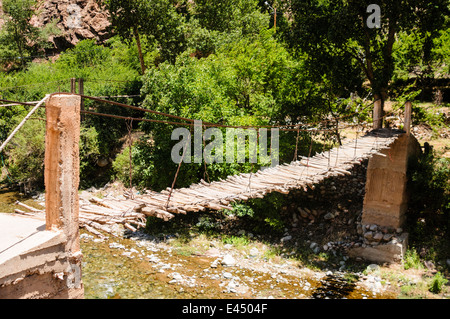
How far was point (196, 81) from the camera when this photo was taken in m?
9.54

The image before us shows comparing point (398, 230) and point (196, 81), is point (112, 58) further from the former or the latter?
point (398, 230)

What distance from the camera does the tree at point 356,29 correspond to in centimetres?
Answer: 786

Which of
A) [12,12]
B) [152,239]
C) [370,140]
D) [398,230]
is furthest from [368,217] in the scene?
[12,12]

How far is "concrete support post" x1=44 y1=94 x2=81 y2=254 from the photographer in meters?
2.93

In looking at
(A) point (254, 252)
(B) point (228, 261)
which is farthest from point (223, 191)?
(A) point (254, 252)

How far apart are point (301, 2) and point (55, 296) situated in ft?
25.8

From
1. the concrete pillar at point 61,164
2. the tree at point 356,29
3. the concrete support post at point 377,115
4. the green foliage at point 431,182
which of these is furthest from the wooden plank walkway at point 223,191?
the tree at point 356,29

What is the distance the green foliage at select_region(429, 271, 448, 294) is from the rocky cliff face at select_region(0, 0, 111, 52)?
18.7 meters

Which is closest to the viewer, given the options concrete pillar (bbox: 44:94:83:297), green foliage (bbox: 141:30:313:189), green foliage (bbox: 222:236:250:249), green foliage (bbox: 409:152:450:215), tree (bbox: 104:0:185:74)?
concrete pillar (bbox: 44:94:83:297)

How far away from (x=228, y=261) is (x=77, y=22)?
58.0 feet

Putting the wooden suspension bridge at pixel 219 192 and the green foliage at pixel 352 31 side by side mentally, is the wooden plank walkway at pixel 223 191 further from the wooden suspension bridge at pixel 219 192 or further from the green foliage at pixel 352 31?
the green foliage at pixel 352 31

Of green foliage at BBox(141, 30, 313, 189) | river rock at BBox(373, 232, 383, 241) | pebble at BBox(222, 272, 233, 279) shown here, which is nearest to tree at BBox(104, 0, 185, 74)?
green foliage at BBox(141, 30, 313, 189)

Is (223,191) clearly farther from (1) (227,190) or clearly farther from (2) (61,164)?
(2) (61,164)

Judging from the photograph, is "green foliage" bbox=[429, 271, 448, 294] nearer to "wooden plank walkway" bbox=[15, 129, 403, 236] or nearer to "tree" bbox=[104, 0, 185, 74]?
"wooden plank walkway" bbox=[15, 129, 403, 236]
